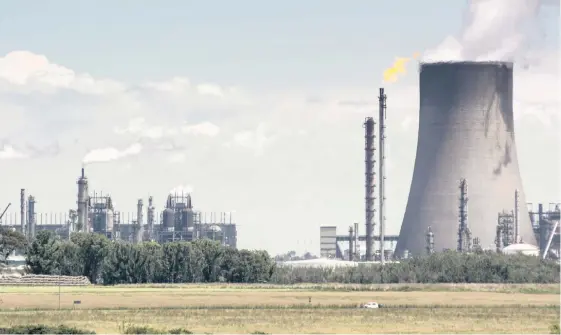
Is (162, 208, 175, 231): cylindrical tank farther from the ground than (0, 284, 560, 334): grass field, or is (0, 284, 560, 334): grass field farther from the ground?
(162, 208, 175, 231): cylindrical tank

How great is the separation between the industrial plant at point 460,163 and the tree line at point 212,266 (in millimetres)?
17275

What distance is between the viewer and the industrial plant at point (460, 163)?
127312mm

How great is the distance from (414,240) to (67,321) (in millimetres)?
83737

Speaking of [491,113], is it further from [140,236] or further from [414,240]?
[140,236]

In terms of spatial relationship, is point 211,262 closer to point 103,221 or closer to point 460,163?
point 460,163

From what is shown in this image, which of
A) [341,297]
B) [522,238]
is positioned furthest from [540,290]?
[522,238]

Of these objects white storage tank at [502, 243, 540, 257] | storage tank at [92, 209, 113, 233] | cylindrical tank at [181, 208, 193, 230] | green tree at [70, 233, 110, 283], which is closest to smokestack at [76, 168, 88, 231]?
storage tank at [92, 209, 113, 233]

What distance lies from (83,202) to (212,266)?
5950cm

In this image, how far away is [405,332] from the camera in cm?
5141

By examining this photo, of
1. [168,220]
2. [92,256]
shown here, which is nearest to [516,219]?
[92,256]

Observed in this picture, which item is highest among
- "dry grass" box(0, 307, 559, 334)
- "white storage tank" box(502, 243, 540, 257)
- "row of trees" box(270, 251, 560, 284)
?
"white storage tank" box(502, 243, 540, 257)

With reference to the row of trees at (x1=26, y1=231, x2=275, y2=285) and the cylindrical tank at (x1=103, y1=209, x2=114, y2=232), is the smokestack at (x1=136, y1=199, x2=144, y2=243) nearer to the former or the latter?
the cylindrical tank at (x1=103, y1=209, x2=114, y2=232)

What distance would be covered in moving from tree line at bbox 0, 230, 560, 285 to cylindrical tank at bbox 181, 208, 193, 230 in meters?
70.3

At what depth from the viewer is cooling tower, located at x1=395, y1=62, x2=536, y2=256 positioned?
417ft
